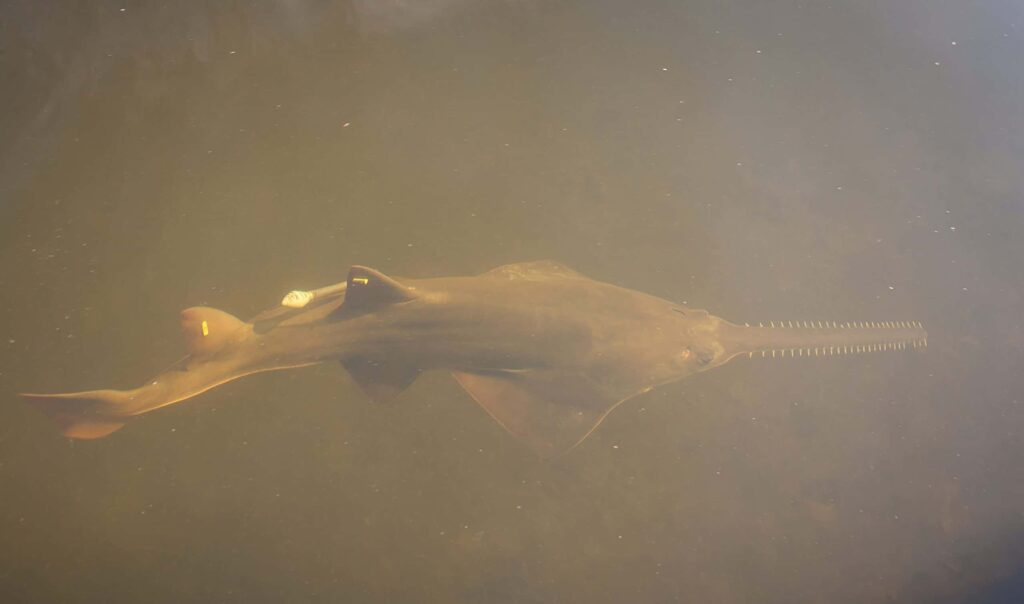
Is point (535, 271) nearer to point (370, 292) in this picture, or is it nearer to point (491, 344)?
point (491, 344)

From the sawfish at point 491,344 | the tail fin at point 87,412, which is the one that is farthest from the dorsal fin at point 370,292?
the tail fin at point 87,412

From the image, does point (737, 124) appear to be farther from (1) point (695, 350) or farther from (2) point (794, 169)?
(1) point (695, 350)

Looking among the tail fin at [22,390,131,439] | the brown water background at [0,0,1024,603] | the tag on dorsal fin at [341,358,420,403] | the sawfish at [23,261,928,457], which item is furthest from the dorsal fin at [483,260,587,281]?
the tail fin at [22,390,131,439]

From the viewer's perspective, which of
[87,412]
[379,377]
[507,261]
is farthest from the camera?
[507,261]

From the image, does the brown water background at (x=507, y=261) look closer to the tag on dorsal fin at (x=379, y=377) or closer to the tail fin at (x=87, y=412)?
the tag on dorsal fin at (x=379, y=377)

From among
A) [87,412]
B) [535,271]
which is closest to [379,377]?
[535,271]

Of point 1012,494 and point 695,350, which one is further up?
point 695,350

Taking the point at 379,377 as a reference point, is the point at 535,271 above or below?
above

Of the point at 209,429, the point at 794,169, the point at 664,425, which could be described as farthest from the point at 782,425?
the point at 209,429
